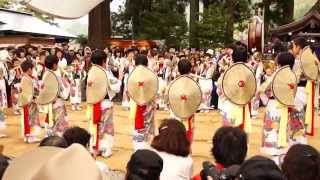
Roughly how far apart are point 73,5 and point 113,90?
5.83m

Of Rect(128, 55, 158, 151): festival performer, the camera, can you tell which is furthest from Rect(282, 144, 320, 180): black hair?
Rect(128, 55, 158, 151): festival performer

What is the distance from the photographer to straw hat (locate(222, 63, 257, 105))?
8086mm

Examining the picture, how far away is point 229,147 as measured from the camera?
3.96 metres

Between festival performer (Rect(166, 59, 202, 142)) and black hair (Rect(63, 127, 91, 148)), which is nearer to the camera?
black hair (Rect(63, 127, 91, 148))

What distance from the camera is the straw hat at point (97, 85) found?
28.7ft

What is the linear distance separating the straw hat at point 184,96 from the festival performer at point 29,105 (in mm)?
3320

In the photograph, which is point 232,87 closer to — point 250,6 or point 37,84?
point 37,84

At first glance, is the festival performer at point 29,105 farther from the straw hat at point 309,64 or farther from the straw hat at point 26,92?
the straw hat at point 309,64

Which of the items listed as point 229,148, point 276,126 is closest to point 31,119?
point 276,126

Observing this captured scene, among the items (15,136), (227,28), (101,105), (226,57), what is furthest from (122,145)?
(227,28)

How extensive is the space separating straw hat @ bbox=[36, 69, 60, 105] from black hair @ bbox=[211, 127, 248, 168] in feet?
20.0

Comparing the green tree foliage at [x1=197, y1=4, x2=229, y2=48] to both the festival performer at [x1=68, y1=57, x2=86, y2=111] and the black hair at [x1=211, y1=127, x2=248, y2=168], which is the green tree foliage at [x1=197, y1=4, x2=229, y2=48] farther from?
the black hair at [x1=211, y1=127, x2=248, y2=168]

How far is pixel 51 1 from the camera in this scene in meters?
2.97

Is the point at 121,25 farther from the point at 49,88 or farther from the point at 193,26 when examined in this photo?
the point at 49,88
